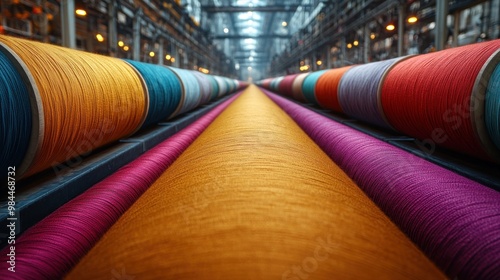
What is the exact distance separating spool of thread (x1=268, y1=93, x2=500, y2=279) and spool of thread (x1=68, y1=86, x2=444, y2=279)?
11cm

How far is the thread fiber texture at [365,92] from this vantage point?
1.55 m

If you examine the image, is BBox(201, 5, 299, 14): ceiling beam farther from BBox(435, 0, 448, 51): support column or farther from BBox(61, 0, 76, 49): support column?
BBox(61, 0, 76, 49): support column

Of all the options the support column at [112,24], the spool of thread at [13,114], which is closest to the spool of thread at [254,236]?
the spool of thread at [13,114]

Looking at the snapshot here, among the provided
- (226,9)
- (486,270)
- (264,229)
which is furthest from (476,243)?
(226,9)

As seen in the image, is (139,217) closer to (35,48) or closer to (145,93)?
(35,48)

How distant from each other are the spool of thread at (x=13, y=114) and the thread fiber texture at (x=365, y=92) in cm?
132

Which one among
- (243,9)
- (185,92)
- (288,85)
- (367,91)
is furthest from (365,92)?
(243,9)

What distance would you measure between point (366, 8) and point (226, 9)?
9396 mm

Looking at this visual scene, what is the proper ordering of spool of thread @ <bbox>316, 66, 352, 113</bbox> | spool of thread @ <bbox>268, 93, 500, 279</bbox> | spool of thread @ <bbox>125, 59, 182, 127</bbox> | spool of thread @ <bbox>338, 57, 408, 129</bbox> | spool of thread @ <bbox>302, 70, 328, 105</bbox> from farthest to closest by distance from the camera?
spool of thread @ <bbox>302, 70, 328, 105</bbox>
spool of thread @ <bbox>316, 66, 352, 113</bbox>
spool of thread @ <bbox>125, 59, 182, 127</bbox>
spool of thread @ <bbox>338, 57, 408, 129</bbox>
spool of thread @ <bbox>268, 93, 500, 279</bbox>

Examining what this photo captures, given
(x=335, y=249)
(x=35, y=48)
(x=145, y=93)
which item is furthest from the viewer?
(x=145, y=93)

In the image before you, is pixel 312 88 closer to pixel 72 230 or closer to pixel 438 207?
pixel 438 207

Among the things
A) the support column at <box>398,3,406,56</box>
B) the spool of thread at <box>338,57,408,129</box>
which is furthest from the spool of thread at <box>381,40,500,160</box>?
the support column at <box>398,3,406,56</box>

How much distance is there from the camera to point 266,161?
643 millimetres

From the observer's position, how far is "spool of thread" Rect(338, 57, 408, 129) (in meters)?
1.52
